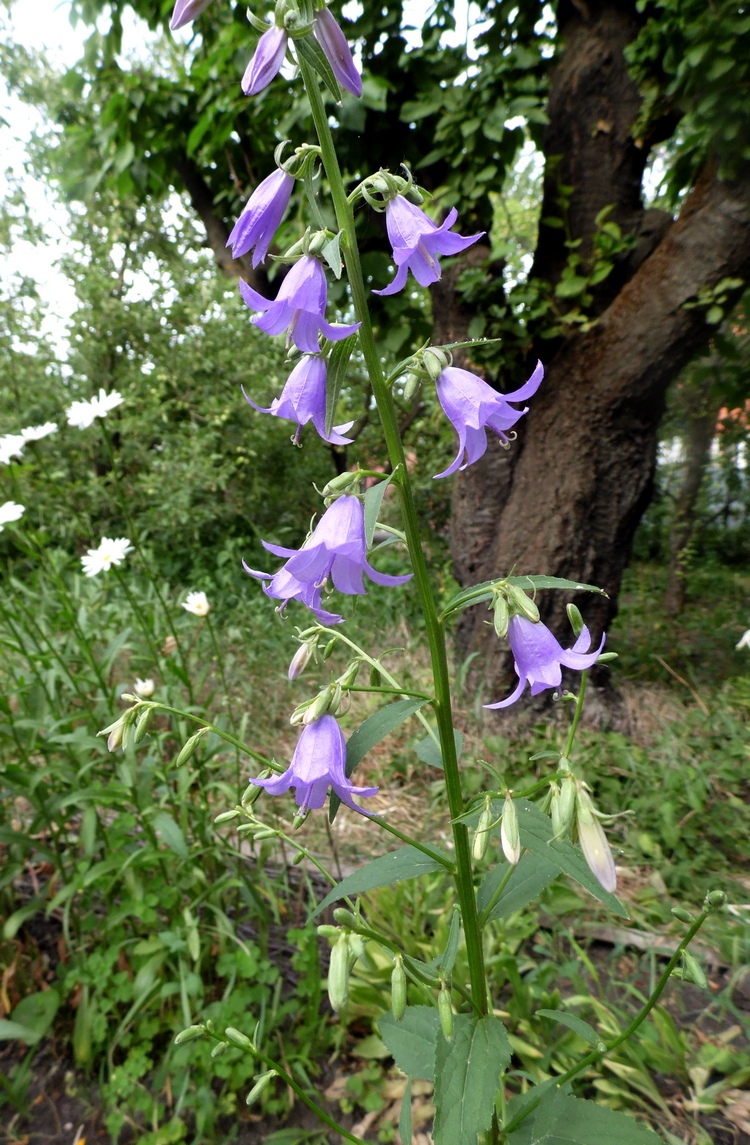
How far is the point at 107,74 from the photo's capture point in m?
3.82

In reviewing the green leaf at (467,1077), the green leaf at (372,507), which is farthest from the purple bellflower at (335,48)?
the green leaf at (467,1077)

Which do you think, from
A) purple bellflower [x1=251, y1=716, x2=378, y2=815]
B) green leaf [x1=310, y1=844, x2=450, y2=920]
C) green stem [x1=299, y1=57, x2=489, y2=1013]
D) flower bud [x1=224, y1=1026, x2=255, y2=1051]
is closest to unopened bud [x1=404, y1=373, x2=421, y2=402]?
green stem [x1=299, y1=57, x2=489, y2=1013]

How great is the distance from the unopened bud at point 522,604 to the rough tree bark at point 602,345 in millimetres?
2441

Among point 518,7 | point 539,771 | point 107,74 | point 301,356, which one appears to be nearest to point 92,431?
point 107,74

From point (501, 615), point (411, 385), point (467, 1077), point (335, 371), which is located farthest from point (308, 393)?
point (467, 1077)

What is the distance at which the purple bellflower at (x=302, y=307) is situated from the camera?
0.93m

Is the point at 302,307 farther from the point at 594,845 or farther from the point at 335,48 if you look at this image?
the point at 594,845

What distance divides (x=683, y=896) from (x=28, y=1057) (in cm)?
219

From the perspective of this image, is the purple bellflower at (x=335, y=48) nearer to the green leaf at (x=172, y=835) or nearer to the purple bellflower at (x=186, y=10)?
the purple bellflower at (x=186, y=10)

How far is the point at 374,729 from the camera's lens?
3.24 ft

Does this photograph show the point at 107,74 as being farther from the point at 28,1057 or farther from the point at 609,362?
the point at 28,1057

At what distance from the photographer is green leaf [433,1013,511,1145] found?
0.87 meters

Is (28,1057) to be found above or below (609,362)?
below

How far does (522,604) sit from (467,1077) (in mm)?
696
